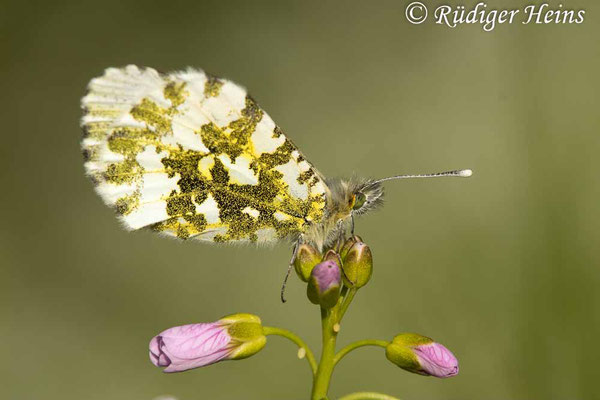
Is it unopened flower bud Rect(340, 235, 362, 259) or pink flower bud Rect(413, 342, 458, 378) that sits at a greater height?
unopened flower bud Rect(340, 235, 362, 259)

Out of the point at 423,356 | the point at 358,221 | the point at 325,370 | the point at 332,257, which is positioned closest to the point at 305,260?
the point at 332,257

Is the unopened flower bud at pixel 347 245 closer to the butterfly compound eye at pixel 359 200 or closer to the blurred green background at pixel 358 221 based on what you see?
the butterfly compound eye at pixel 359 200

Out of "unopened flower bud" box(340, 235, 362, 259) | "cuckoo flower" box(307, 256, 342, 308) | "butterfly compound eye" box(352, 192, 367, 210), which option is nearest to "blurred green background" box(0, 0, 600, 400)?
"butterfly compound eye" box(352, 192, 367, 210)

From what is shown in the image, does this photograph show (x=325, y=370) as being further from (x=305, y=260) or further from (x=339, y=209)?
(x=339, y=209)

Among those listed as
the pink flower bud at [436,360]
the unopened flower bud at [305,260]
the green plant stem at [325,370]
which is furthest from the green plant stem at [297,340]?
the pink flower bud at [436,360]

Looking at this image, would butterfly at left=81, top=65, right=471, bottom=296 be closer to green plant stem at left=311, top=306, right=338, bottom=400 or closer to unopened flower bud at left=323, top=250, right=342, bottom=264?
unopened flower bud at left=323, top=250, right=342, bottom=264

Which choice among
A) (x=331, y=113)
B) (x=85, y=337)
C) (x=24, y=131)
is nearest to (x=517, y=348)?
(x=331, y=113)

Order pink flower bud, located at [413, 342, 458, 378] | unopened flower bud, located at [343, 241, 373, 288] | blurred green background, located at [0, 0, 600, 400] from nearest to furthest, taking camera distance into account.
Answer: pink flower bud, located at [413, 342, 458, 378]
unopened flower bud, located at [343, 241, 373, 288]
blurred green background, located at [0, 0, 600, 400]
